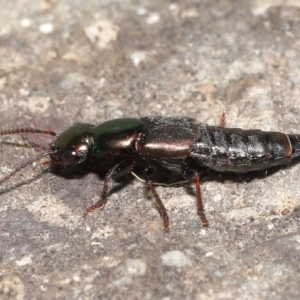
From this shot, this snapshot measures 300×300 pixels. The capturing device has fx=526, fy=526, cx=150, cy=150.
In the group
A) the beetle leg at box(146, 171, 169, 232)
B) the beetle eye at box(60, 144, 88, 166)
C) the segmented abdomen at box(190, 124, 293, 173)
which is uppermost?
the segmented abdomen at box(190, 124, 293, 173)

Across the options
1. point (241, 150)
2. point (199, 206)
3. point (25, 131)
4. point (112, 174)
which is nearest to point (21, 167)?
point (25, 131)

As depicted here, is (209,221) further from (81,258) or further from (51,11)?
(51,11)

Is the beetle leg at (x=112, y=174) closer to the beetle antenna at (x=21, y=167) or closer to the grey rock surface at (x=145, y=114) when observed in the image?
the grey rock surface at (x=145, y=114)

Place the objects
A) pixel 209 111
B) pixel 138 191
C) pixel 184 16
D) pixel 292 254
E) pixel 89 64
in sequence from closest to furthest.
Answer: pixel 292 254 < pixel 138 191 < pixel 209 111 < pixel 89 64 < pixel 184 16

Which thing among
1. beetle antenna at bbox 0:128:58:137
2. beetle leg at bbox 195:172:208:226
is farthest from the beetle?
beetle antenna at bbox 0:128:58:137

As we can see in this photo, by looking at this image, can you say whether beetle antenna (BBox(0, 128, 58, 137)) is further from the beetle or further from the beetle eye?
the beetle eye

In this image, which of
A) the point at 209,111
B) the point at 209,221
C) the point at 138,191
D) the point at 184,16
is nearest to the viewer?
the point at 209,221

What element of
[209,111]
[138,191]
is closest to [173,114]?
[209,111]

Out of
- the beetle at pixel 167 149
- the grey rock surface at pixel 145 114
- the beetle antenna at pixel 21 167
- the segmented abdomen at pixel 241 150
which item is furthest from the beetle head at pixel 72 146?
the segmented abdomen at pixel 241 150
